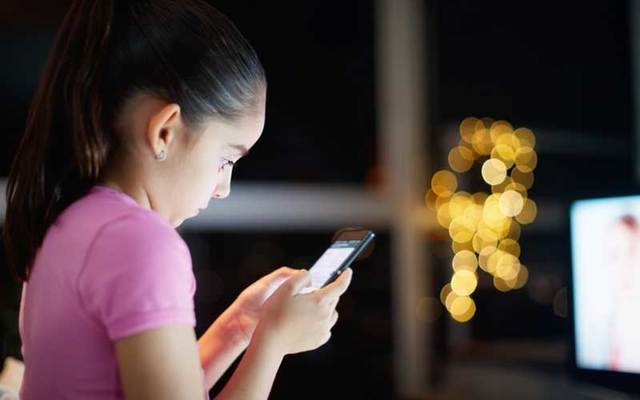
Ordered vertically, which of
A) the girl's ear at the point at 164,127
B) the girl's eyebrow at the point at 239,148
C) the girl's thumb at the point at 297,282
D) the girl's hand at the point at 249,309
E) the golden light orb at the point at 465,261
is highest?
the girl's ear at the point at 164,127

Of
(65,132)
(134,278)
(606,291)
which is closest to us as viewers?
(134,278)

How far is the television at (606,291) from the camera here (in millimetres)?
1342

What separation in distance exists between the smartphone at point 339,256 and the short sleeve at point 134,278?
0.23m

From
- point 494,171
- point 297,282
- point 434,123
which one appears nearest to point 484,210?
point 494,171

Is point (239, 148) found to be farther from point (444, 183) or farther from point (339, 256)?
point (444, 183)

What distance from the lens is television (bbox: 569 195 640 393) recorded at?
1.34 metres

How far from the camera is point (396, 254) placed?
2.92 m

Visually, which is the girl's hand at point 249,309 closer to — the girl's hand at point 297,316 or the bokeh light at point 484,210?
the girl's hand at point 297,316

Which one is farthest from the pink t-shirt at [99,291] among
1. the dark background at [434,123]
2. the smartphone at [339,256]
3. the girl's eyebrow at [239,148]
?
the dark background at [434,123]

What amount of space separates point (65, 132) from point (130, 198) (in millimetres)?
101

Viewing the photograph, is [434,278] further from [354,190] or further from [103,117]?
[103,117]

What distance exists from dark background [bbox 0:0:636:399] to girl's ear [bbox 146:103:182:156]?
6.01 feet

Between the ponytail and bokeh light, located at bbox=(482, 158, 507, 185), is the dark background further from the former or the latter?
the ponytail

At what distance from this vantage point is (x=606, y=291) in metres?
1.39
